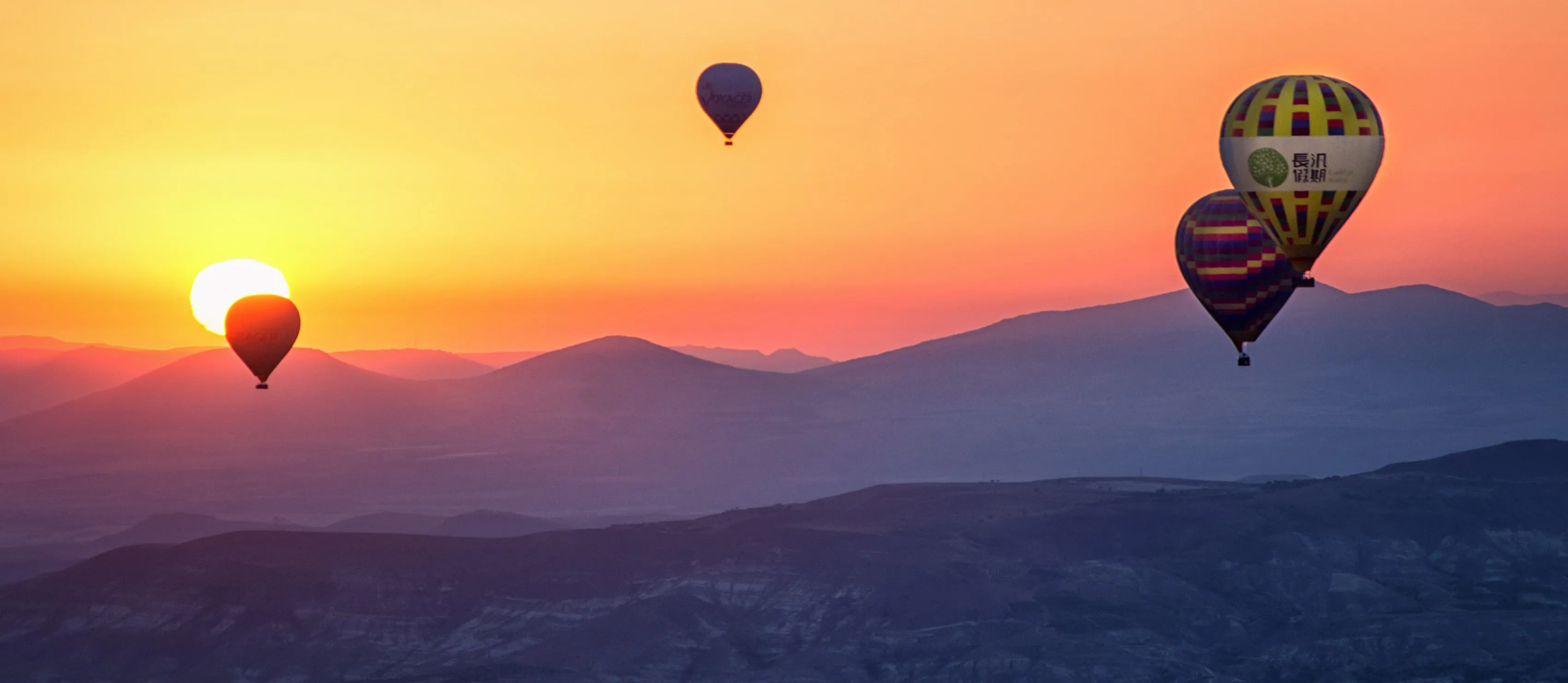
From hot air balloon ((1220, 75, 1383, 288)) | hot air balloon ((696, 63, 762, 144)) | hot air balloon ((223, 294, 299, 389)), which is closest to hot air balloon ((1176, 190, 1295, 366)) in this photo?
hot air balloon ((1220, 75, 1383, 288))

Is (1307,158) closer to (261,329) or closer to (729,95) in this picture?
(729,95)

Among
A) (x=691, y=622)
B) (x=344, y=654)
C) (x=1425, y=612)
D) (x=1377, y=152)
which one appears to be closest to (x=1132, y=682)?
(x=1425, y=612)

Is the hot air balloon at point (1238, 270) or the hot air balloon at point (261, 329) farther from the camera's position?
the hot air balloon at point (261, 329)

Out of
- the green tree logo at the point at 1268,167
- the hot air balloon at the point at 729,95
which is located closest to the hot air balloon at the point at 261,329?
the hot air balloon at the point at 729,95

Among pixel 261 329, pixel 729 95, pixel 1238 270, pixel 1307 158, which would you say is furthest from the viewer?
pixel 261 329

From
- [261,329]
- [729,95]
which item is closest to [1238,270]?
[729,95]

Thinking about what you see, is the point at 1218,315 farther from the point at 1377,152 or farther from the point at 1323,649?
the point at 1323,649

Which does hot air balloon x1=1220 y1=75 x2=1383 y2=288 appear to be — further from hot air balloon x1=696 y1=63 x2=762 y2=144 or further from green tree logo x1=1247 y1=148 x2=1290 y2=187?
hot air balloon x1=696 y1=63 x2=762 y2=144

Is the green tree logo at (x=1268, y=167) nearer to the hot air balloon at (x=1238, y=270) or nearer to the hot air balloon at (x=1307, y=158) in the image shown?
the hot air balloon at (x=1307, y=158)
